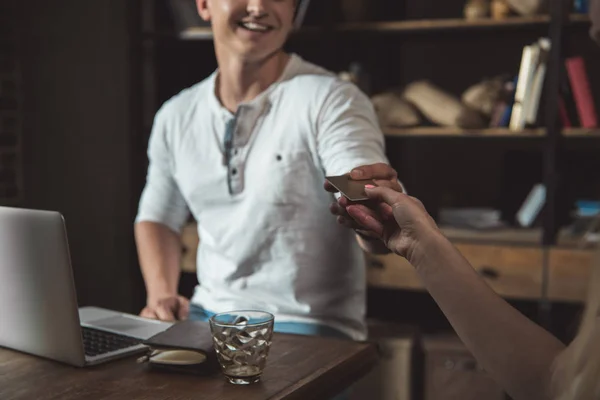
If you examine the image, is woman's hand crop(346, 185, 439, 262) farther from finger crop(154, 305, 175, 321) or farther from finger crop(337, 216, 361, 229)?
finger crop(154, 305, 175, 321)

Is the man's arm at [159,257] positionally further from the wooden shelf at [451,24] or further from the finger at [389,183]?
the wooden shelf at [451,24]

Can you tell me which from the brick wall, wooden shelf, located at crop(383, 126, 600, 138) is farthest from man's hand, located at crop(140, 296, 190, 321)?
the brick wall

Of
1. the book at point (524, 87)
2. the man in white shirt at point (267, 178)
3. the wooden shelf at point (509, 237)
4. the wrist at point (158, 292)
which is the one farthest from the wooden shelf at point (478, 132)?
the wrist at point (158, 292)

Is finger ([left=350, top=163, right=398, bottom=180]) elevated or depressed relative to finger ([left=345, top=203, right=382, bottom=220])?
elevated

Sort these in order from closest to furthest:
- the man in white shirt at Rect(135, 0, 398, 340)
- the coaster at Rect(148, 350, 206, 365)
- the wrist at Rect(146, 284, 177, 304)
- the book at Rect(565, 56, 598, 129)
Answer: the coaster at Rect(148, 350, 206, 365) → the man in white shirt at Rect(135, 0, 398, 340) → the wrist at Rect(146, 284, 177, 304) → the book at Rect(565, 56, 598, 129)

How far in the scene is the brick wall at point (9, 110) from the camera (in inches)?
135

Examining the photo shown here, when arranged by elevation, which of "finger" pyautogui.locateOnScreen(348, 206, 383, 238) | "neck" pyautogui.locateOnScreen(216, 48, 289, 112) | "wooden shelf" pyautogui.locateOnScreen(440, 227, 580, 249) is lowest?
"wooden shelf" pyautogui.locateOnScreen(440, 227, 580, 249)

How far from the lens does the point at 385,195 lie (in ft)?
4.15

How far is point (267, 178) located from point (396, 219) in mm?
696

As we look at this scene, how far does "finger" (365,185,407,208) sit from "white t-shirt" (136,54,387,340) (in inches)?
17.2

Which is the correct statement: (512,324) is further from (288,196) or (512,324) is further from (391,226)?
(288,196)

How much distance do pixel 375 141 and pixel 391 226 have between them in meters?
0.47

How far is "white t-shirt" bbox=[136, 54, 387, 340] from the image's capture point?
6.01ft

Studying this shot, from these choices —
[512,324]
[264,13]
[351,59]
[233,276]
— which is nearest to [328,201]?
[233,276]
